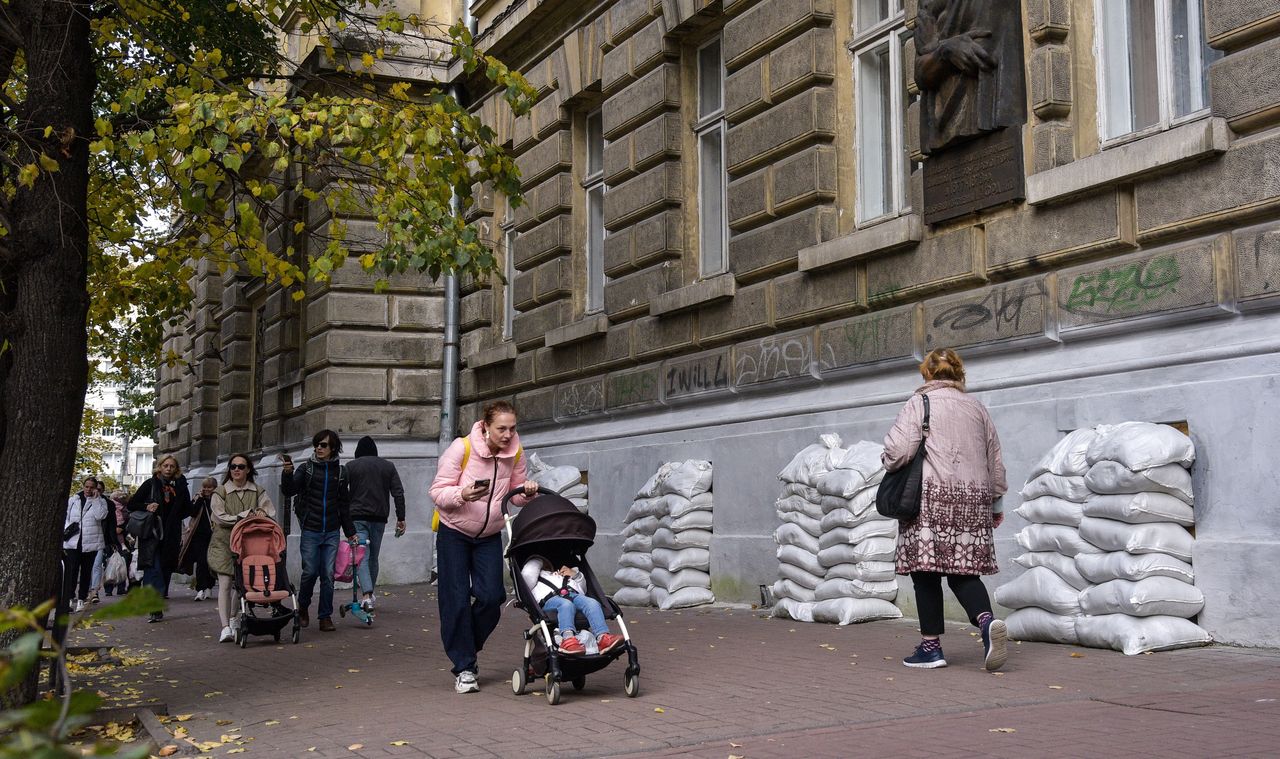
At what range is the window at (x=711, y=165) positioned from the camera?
14109 mm

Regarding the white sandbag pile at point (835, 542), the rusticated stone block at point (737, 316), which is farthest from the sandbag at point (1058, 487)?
the rusticated stone block at point (737, 316)

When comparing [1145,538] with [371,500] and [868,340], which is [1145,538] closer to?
[868,340]

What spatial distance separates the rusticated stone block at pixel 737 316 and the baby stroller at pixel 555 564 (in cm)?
510

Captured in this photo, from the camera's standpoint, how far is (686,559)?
12.8 m

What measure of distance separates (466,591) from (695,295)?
619 centimetres

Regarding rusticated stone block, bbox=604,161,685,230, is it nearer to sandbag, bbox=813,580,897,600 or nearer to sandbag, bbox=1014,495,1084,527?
sandbag, bbox=813,580,897,600

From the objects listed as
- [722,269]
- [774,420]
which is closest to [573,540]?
[774,420]

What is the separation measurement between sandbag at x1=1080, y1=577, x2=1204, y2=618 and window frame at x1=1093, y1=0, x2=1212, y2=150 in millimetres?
2889

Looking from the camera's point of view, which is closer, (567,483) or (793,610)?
(793,610)

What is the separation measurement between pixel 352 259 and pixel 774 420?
30.7 ft

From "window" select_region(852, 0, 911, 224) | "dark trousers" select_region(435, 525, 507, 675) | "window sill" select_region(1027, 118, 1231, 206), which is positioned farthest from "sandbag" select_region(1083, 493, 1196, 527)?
"window" select_region(852, 0, 911, 224)

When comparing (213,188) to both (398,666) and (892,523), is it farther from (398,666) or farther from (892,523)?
(892,523)

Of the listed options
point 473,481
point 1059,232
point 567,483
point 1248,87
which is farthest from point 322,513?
point 1248,87

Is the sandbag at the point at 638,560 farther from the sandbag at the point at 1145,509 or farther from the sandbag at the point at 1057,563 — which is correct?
the sandbag at the point at 1145,509
